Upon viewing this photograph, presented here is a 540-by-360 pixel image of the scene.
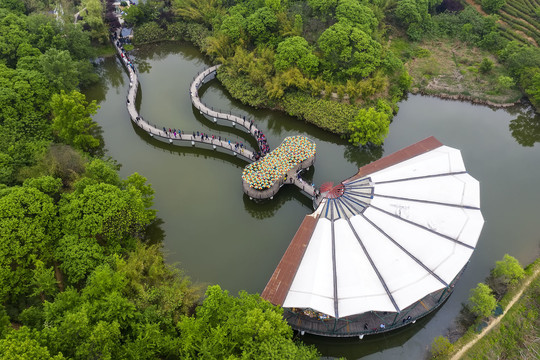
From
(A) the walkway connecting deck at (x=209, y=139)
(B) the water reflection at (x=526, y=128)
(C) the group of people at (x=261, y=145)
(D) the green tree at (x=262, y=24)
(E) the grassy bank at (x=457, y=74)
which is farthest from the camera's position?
(D) the green tree at (x=262, y=24)

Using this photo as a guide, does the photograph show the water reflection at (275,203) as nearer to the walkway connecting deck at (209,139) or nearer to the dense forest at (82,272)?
the walkway connecting deck at (209,139)

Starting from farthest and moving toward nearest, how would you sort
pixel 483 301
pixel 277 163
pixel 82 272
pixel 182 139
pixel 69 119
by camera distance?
pixel 182 139, pixel 69 119, pixel 277 163, pixel 483 301, pixel 82 272

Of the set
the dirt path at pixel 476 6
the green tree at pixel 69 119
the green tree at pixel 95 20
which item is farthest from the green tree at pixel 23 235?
the dirt path at pixel 476 6

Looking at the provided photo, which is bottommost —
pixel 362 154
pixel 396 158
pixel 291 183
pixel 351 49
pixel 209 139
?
pixel 291 183

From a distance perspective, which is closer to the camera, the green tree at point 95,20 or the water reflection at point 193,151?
the water reflection at point 193,151

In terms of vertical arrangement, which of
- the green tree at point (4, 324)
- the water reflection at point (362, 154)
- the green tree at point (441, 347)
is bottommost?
the green tree at point (441, 347)

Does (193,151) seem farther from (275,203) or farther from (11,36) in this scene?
(11,36)

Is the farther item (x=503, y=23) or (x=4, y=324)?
(x=503, y=23)

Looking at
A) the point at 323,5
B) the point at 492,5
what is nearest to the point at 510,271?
the point at 323,5
